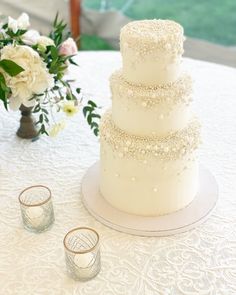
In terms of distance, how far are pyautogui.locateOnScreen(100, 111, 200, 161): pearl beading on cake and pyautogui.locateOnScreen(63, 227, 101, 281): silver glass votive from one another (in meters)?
0.20

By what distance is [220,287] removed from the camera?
957 millimetres

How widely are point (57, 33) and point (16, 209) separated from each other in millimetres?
503

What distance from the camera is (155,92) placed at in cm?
105

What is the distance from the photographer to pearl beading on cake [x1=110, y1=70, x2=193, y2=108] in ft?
3.43

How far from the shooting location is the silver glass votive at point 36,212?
1.09m

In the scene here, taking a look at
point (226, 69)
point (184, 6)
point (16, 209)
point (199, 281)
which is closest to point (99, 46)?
point (184, 6)

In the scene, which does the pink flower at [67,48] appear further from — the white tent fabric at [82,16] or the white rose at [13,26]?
the white tent fabric at [82,16]

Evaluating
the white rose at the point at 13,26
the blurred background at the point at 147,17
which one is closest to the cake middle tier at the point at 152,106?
the white rose at the point at 13,26

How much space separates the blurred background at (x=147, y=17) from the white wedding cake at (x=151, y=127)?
248 cm

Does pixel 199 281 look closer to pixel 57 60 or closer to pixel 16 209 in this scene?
pixel 16 209

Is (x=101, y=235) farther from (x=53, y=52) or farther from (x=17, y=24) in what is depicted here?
(x=17, y=24)

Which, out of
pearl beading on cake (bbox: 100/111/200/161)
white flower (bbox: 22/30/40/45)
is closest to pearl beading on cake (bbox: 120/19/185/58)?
pearl beading on cake (bbox: 100/111/200/161)

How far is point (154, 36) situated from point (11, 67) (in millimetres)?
383

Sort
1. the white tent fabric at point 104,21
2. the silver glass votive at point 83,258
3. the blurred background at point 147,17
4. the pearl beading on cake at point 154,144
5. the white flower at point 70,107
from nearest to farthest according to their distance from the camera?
1. the silver glass votive at point 83,258
2. the pearl beading on cake at point 154,144
3. the white flower at point 70,107
4. the blurred background at point 147,17
5. the white tent fabric at point 104,21
